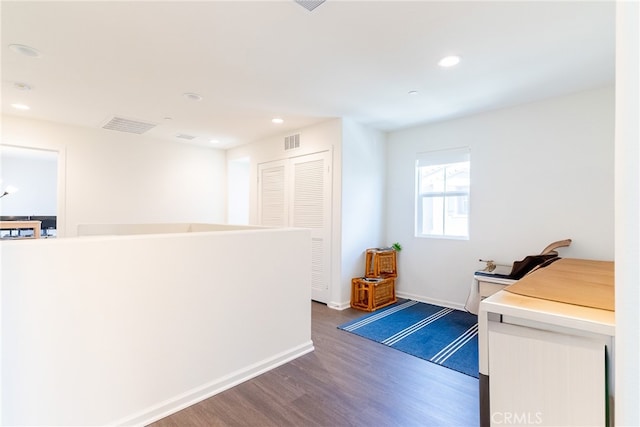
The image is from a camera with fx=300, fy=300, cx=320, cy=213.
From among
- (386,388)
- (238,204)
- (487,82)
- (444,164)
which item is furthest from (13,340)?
(238,204)

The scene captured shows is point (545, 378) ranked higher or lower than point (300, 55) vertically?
lower

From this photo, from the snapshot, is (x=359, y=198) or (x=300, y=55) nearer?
(x=300, y=55)

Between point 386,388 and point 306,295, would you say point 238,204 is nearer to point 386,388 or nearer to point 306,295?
point 306,295

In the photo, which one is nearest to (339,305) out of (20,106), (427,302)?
(427,302)

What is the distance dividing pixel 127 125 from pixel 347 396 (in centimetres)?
440

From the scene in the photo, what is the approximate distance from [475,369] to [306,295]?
144 centimetres

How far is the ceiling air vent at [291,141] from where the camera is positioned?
4.40 metres

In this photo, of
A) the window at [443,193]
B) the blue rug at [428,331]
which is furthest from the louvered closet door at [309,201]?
the window at [443,193]

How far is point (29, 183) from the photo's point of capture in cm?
763

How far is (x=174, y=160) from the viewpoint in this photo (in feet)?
17.1

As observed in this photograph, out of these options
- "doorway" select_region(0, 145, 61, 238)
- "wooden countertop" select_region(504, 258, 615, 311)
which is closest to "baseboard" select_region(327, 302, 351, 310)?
"wooden countertop" select_region(504, 258, 615, 311)

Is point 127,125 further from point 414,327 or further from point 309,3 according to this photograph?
point 414,327

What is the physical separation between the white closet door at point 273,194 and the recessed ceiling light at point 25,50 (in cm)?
287

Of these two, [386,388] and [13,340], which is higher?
[13,340]
